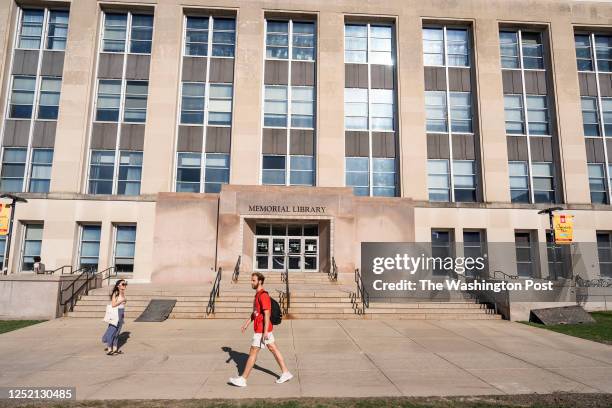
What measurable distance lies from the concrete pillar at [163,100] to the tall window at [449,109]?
16.0 metres

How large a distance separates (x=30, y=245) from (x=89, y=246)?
321cm

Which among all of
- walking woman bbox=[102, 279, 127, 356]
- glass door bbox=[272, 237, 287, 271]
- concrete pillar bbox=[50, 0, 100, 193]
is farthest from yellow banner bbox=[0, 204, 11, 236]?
walking woman bbox=[102, 279, 127, 356]

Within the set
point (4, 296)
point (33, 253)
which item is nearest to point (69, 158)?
point (33, 253)

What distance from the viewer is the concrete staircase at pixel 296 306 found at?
14797 millimetres

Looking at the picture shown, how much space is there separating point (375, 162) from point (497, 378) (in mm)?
18000

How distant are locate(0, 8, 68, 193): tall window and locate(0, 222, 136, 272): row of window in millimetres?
2690

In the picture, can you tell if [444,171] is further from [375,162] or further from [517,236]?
[517,236]

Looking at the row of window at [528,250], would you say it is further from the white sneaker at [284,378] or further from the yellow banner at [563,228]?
the white sneaker at [284,378]

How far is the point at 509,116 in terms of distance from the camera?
82.4 ft

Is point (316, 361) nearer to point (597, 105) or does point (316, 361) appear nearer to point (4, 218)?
point (4, 218)

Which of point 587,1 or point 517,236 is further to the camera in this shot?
point 587,1

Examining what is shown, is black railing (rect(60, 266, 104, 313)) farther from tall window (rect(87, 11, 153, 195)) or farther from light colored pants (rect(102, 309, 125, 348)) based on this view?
tall window (rect(87, 11, 153, 195))

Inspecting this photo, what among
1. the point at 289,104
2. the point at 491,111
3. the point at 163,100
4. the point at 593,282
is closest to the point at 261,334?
the point at 289,104

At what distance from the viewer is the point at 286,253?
22641 mm
